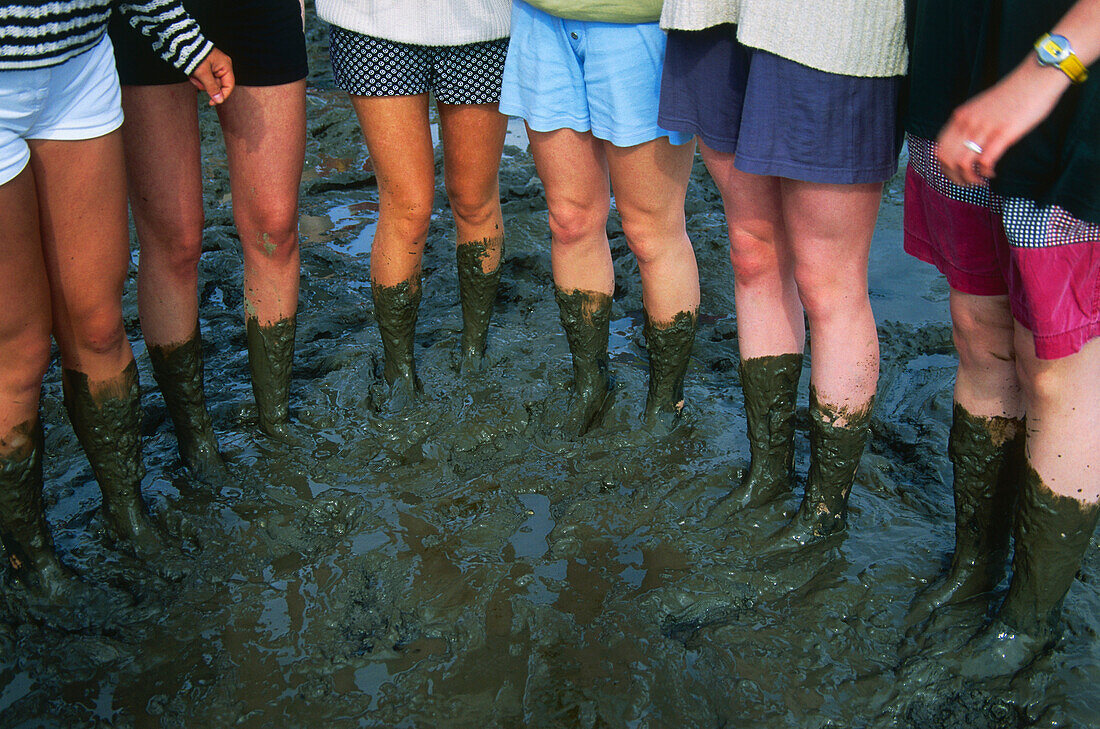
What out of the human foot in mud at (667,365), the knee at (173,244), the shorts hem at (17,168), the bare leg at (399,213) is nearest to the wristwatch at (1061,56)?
the human foot in mud at (667,365)

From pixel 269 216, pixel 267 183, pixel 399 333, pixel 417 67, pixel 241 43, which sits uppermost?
pixel 241 43

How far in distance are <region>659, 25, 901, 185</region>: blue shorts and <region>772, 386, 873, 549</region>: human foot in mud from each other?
2.03ft

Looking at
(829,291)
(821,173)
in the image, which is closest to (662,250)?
(829,291)

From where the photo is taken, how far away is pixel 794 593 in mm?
Result: 2334

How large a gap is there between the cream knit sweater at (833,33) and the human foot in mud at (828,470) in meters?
0.83

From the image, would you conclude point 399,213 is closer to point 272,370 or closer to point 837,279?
point 272,370

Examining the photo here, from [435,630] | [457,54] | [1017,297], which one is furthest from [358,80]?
[1017,297]

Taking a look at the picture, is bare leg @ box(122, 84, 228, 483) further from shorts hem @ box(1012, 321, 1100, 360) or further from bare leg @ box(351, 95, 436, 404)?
shorts hem @ box(1012, 321, 1100, 360)

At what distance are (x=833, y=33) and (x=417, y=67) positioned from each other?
134 centimetres

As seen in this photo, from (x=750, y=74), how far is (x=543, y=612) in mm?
1381

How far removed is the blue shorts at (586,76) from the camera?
2436 mm

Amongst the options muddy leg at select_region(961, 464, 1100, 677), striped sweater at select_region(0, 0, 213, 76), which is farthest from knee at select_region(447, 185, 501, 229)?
muddy leg at select_region(961, 464, 1100, 677)

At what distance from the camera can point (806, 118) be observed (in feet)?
6.53

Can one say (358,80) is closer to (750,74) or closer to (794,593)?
(750,74)
